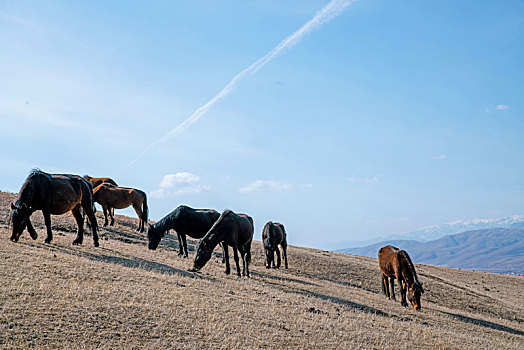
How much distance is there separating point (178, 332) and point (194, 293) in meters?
3.55

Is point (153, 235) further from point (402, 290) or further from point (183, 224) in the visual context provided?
point (402, 290)

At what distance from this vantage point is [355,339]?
488 inches

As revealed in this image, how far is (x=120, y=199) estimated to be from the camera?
29172mm

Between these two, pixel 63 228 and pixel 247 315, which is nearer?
pixel 247 315

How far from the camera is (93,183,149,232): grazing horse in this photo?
2872 centimetres

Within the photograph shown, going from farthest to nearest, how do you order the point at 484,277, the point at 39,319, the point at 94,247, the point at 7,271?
the point at 484,277 < the point at 94,247 < the point at 7,271 < the point at 39,319

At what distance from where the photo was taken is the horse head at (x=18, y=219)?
16969 millimetres

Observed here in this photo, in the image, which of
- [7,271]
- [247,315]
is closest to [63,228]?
[7,271]

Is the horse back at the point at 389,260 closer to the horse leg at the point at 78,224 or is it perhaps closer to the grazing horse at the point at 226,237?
the grazing horse at the point at 226,237

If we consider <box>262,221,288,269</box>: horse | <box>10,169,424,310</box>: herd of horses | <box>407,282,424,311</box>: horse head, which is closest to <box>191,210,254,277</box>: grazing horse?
<box>10,169,424,310</box>: herd of horses

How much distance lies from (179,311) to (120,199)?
19.2m

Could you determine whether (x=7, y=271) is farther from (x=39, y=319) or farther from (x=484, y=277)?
(x=484, y=277)

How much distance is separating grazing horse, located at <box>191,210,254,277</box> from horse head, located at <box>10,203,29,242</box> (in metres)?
6.95

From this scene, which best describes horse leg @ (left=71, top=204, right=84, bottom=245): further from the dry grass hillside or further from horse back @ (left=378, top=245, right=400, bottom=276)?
horse back @ (left=378, top=245, right=400, bottom=276)
